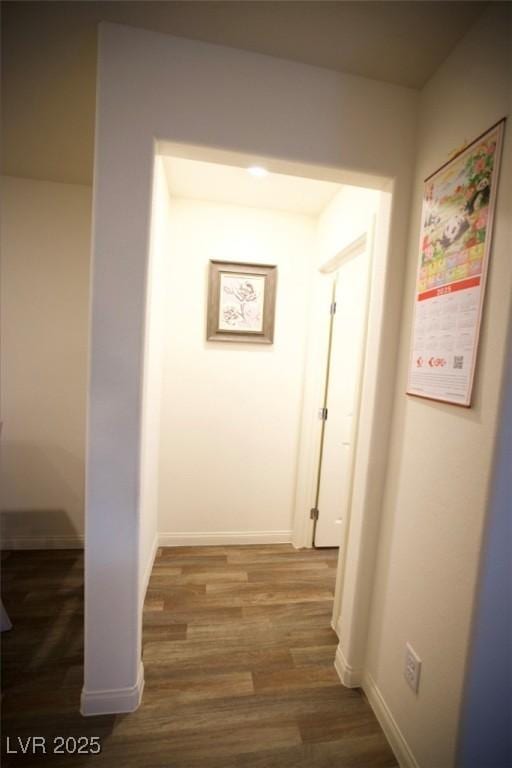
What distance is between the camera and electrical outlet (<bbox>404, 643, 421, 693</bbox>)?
1058mm

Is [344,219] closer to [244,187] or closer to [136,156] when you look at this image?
[244,187]

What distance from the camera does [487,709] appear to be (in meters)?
0.89

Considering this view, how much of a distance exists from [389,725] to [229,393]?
1799mm

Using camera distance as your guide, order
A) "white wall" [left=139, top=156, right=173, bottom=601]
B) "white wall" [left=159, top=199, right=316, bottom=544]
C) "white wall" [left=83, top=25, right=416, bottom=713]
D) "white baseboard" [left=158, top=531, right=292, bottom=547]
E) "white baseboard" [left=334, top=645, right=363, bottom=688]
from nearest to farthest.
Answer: "white wall" [left=83, top=25, right=416, bottom=713], "white baseboard" [left=334, top=645, right=363, bottom=688], "white wall" [left=139, top=156, right=173, bottom=601], "white wall" [left=159, top=199, right=316, bottom=544], "white baseboard" [left=158, top=531, right=292, bottom=547]

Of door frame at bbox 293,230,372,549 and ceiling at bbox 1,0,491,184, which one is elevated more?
ceiling at bbox 1,0,491,184

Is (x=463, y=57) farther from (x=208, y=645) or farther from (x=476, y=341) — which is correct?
(x=208, y=645)

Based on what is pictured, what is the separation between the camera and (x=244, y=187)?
1.93 meters

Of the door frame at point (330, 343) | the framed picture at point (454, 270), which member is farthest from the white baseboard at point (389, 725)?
the framed picture at point (454, 270)

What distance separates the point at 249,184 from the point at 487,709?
248 centimetres

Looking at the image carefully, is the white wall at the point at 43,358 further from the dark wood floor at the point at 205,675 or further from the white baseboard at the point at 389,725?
the white baseboard at the point at 389,725

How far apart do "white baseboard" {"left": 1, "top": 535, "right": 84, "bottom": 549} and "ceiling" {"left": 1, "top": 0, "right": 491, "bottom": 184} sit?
257cm

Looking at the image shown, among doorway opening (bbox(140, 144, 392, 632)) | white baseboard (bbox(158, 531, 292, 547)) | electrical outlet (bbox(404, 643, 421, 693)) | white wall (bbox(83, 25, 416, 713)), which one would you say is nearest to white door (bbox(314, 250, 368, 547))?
doorway opening (bbox(140, 144, 392, 632))

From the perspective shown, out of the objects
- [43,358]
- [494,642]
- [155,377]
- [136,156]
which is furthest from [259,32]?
[43,358]

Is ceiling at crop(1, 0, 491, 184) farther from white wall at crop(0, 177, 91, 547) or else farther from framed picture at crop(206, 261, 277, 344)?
framed picture at crop(206, 261, 277, 344)
